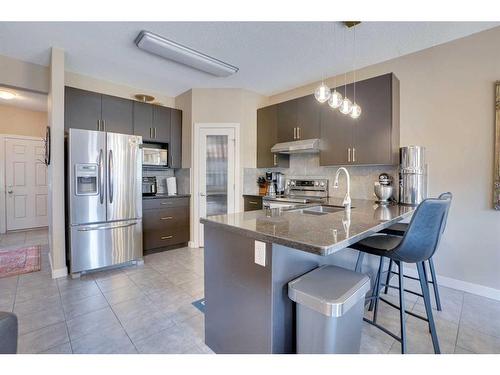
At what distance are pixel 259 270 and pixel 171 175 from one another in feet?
12.1

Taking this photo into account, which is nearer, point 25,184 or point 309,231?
point 309,231

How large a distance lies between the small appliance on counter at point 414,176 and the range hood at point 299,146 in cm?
110

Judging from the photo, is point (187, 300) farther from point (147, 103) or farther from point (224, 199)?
point (147, 103)

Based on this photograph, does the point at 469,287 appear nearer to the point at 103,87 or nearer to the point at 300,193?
the point at 300,193

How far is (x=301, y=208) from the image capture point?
2.57 metres

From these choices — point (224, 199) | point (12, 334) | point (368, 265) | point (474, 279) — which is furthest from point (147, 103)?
point (474, 279)

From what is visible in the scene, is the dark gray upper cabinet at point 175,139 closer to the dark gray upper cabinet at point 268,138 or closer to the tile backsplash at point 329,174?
the tile backsplash at point 329,174

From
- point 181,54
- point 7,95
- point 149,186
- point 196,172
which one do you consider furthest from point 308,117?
point 7,95

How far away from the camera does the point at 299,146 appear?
3.52 m

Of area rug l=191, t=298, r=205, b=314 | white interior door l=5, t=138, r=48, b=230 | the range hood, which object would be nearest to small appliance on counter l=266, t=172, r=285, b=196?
the range hood

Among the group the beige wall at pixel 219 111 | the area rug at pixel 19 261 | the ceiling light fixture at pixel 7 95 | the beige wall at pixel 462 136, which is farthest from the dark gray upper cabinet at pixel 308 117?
the ceiling light fixture at pixel 7 95

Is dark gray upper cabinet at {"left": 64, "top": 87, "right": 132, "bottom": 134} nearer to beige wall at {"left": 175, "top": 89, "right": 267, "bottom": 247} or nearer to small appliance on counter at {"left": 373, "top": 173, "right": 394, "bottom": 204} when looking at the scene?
beige wall at {"left": 175, "top": 89, "right": 267, "bottom": 247}

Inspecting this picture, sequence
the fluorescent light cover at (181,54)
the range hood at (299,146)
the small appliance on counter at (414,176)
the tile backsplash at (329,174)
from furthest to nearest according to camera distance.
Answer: the range hood at (299,146), the tile backsplash at (329,174), the small appliance on counter at (414,176), the fluorescent light cover at (181,54)

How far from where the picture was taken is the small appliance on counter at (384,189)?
2852 millimetres
